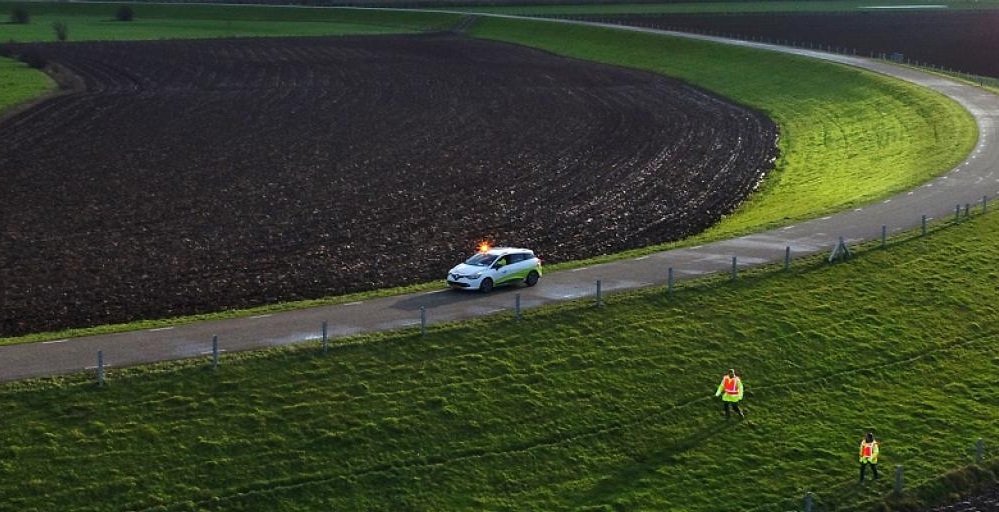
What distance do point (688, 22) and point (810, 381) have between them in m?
125

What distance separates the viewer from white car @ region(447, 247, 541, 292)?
41.8 metres

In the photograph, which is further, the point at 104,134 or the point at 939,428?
the point at 104,134

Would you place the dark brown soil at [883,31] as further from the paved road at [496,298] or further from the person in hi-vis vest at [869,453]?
the person in hi-vis vest at [869,453]

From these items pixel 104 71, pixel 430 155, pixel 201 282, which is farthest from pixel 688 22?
pixel 201 282

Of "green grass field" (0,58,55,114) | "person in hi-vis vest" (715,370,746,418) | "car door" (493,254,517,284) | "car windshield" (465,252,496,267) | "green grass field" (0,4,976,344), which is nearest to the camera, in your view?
"person in hi-vis vest" (715,370,746,418)

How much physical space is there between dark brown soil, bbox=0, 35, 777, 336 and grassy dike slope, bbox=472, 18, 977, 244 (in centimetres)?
233

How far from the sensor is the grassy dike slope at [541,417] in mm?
30656

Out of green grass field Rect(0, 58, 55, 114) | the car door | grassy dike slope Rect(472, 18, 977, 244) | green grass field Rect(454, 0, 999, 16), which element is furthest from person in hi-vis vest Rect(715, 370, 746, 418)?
green grass field Rect(454, 0, 999, 16)

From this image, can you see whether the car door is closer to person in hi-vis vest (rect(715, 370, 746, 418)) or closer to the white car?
the white car

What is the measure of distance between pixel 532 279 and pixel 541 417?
9.32 metres

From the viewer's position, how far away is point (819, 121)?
84.8 meters

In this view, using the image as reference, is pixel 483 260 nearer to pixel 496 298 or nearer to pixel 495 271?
pixel 495 271

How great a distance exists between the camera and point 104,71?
388 feet

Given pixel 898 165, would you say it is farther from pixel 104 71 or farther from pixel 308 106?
pixel 104 71
